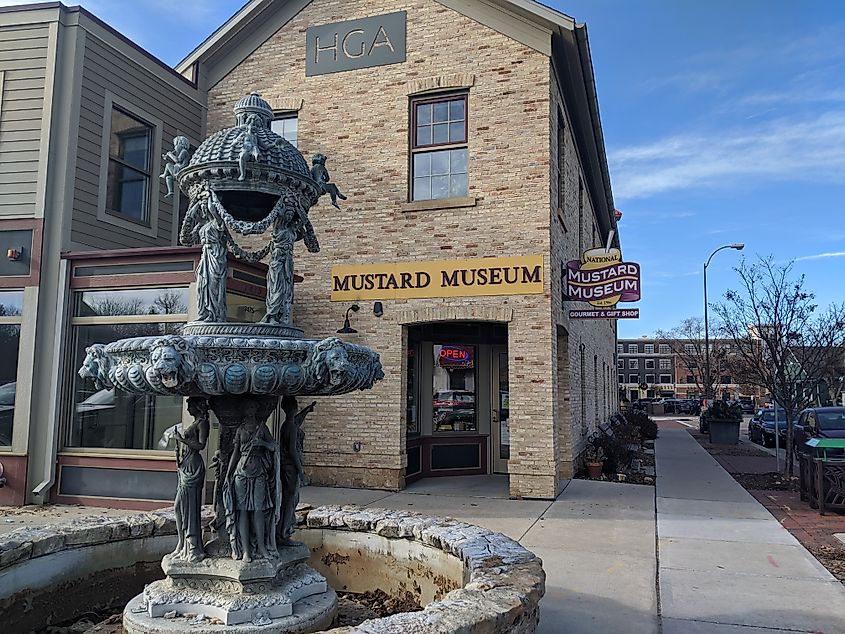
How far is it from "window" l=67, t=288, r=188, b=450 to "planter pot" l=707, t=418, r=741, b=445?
19666 mm

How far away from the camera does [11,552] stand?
14.5ft

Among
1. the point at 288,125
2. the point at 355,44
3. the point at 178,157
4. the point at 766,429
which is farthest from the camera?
the point at 766,429

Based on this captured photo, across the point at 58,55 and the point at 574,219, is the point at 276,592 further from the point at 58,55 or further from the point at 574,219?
the point at 574,219

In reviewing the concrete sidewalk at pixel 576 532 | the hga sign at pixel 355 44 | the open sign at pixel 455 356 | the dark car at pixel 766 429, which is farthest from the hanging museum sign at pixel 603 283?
the dark car at pixel 766 429

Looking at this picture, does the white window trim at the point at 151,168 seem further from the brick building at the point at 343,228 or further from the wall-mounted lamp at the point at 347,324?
the wall-mounted lamp at the point at 347,324

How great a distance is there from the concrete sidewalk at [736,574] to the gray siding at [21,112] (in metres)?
9.66

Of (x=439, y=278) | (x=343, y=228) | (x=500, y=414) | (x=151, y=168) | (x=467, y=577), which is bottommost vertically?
(x=467, y=577)

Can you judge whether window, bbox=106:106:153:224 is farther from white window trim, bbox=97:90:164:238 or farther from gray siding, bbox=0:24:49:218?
gray siding, bbox=0:24:49:218

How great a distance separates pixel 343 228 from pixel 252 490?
26.0 ft

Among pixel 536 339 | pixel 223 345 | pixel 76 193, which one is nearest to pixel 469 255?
pixel 536 339

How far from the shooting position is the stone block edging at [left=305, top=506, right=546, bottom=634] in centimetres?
313

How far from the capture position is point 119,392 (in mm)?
9602

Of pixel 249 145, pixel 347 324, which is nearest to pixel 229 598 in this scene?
pixel 249 145

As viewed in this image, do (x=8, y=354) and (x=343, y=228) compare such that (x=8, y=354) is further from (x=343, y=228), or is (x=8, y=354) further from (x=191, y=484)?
(x=191, y=484)
